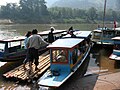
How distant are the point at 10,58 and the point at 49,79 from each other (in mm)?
4887

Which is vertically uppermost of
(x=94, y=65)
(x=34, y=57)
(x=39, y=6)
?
(x=39, y=6)

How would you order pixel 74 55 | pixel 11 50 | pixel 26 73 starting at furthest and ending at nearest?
1. pixel 11 50
2. pixel 74 55
3. pixel 26 73

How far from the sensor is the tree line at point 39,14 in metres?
95.5

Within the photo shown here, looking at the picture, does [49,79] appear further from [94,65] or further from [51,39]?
[51,39]

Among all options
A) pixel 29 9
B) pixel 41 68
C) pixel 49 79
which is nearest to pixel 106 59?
pixel 41 68

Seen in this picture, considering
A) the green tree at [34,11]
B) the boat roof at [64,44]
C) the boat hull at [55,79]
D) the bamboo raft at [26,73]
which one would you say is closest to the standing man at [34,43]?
the boat roof at [64,44]

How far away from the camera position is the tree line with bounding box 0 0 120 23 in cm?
9550

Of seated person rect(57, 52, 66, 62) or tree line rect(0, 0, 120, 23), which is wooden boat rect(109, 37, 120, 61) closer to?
seated person rect(57, 52, 66, 62)

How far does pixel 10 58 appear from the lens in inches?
550

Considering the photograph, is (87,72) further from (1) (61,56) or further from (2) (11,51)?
(2) (11,51)

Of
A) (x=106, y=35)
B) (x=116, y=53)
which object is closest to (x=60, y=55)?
(x=116, y=53)

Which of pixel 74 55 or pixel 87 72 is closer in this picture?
pixel 74 55

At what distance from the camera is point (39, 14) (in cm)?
10381

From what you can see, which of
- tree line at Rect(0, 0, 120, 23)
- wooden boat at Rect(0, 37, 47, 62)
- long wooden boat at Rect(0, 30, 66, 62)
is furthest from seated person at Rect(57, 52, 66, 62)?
tree line at Rect(0, 0, 120, 23)
